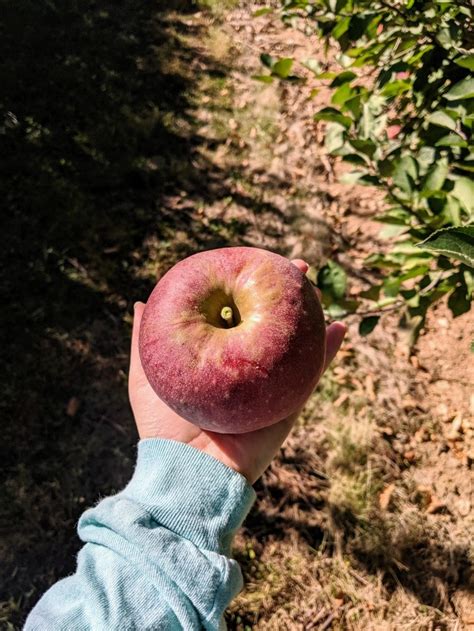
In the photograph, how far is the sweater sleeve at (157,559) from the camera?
4.79ft

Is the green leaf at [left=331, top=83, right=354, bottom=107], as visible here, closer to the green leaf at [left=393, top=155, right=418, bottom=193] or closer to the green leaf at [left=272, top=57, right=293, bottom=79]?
the green leaf at [left=272, top=57, right=293, bottom=79]

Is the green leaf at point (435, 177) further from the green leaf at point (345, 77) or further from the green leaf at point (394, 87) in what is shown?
the green leaf at point (345, 77)

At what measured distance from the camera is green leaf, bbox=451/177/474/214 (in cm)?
185

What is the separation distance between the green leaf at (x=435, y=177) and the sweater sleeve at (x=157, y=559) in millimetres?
1241

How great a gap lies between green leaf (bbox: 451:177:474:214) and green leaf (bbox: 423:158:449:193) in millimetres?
54

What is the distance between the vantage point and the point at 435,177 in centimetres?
191

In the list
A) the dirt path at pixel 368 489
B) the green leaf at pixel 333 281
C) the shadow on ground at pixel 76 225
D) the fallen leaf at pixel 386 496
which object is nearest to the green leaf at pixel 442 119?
the green leaf at pixel 333 281

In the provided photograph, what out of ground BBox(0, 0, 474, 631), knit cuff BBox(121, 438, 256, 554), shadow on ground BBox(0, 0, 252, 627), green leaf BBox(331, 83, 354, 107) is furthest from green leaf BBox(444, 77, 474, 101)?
shadow on ground BBox(0, 0, 252, 627)

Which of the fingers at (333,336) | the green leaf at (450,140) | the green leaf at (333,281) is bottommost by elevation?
the fingers at (333,336)

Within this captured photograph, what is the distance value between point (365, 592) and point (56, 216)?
3071 mm

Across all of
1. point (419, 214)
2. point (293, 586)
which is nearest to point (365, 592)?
point (293, 586)

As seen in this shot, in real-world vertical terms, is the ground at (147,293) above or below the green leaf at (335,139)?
below

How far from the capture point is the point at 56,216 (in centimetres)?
379

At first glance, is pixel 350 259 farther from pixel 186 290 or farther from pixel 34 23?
pixel 34 23
